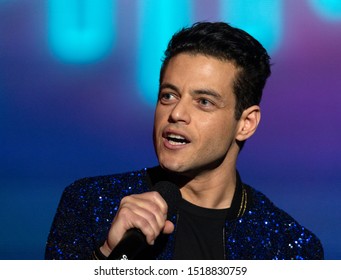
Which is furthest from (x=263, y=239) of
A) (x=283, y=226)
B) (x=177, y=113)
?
(x=177, y=113)

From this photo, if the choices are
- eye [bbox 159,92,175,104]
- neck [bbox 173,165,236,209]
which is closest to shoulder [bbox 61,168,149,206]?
neck [bbox 173,165,236,209]

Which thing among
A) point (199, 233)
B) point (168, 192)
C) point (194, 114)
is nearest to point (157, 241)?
point (199, 233)

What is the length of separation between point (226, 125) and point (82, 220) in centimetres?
45

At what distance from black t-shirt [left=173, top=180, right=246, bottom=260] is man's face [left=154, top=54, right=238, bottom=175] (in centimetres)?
11

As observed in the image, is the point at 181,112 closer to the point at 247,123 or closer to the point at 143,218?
the point at 247,123

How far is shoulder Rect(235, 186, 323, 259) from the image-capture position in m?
1.81

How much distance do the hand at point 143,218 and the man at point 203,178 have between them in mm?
352

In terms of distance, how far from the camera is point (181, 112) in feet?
5.35

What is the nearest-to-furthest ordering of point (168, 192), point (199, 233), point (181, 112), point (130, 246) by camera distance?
point (130, 246) → point (168, 192) → point (181, 112) → point (199, 233)

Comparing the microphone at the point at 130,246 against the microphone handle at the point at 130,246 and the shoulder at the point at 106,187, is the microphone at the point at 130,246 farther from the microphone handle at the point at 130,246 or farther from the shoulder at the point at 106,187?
the shoulder at the point at 106,187

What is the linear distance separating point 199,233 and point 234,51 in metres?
0.50
